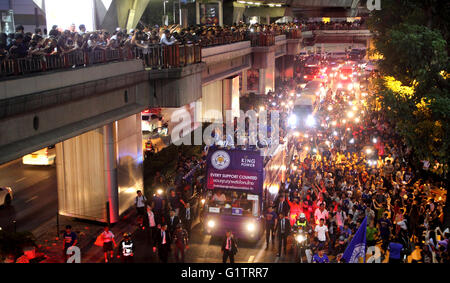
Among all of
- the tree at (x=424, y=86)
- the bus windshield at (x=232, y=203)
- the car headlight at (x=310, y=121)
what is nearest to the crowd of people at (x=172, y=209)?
the bus windshield at (x=232, y=203)

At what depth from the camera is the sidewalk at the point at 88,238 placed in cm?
1592

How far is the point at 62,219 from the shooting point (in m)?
19.2

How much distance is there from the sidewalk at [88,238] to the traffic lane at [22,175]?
597 cm

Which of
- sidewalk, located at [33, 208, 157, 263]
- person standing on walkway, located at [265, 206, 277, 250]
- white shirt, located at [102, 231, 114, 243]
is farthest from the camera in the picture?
person standing on walkway, located at [265, 206, 277, 250]

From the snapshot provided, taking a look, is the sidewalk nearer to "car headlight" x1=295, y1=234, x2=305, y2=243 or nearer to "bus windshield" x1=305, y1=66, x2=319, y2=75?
"car headlight" x1=295, y1=234, x2=305, y2=243

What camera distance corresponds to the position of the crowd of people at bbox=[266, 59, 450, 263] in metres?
15.3

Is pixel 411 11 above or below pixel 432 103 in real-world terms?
above

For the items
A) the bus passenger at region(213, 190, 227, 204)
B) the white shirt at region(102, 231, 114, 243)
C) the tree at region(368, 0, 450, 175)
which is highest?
the tree at region(368, 0, 450, 175)

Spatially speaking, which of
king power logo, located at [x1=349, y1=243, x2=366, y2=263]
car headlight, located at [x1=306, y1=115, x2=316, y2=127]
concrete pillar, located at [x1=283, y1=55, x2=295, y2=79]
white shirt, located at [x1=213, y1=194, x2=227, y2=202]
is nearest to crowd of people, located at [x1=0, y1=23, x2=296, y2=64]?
white shirt, located at [x1=213, y1=194, x2=227, y2=202]

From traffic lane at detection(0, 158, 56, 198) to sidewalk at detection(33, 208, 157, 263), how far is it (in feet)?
19.6

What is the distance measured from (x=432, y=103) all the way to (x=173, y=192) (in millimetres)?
8914
